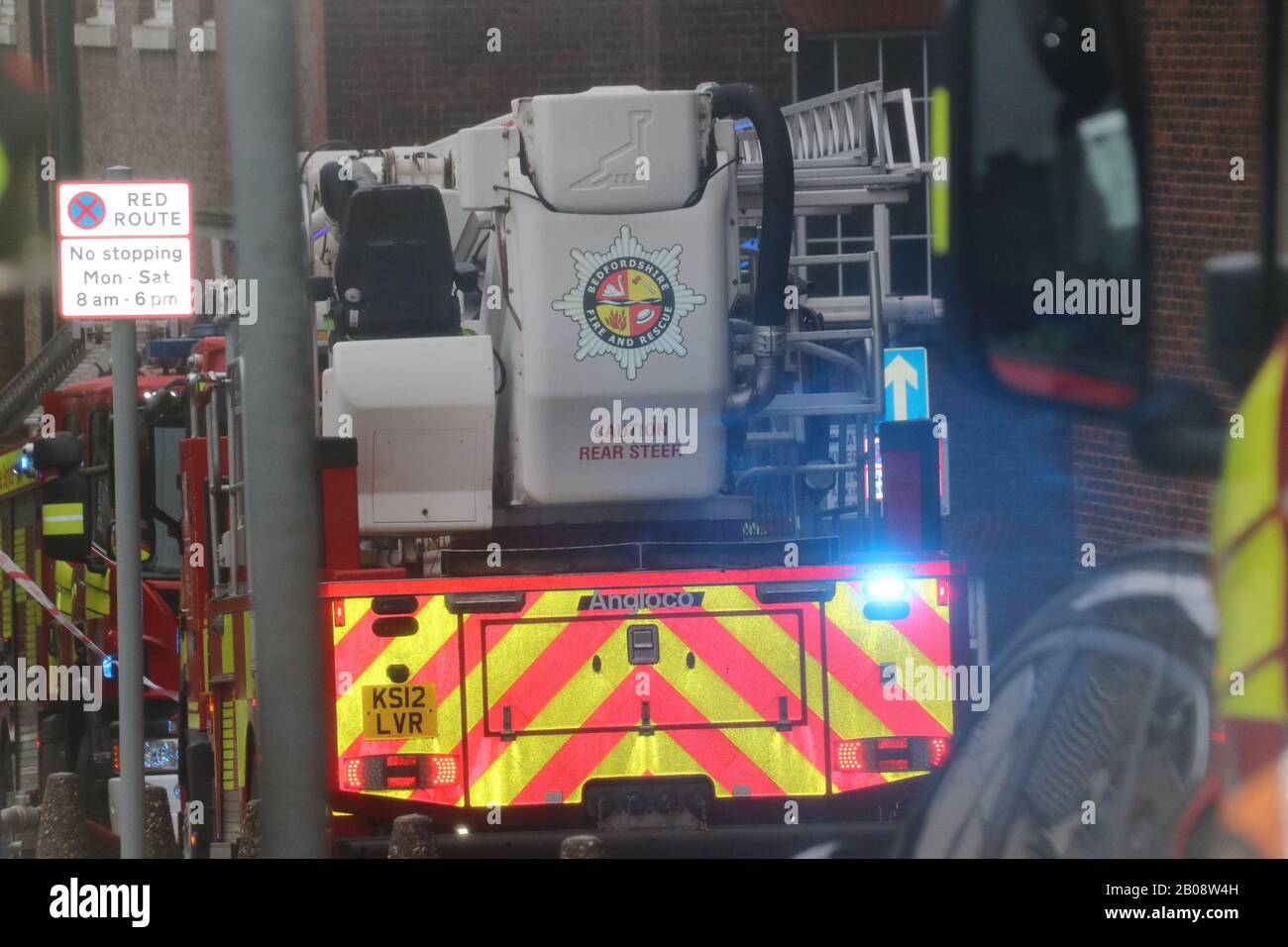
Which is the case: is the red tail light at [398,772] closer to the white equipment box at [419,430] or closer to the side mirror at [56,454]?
the white equipment box at [419,430]

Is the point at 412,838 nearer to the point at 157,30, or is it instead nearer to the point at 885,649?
the point at 885,649

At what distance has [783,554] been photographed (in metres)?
7.51

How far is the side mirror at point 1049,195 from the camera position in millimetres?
2127

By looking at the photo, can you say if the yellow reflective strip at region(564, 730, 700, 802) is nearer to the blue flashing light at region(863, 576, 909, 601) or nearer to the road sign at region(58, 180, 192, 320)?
the blue flashing light at region(863, 576, 909, 601)

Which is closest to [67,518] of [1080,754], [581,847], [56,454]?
[56,454]

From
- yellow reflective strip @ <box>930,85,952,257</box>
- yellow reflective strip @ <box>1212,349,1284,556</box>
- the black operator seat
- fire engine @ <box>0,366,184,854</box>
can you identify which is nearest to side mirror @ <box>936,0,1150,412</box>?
yellow reflective strip @ <box>930,85,952,257</box>

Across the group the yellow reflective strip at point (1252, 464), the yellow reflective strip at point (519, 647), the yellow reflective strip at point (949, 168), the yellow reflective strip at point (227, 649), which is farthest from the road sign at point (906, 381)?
the yellow reflective strip at point (1252, 464)

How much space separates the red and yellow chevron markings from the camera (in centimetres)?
723

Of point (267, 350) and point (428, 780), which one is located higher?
point (267, 350)

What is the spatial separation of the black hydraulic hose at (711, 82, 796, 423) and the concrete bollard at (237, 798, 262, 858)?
2.27 metres

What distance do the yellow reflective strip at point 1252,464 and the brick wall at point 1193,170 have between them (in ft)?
0.35
